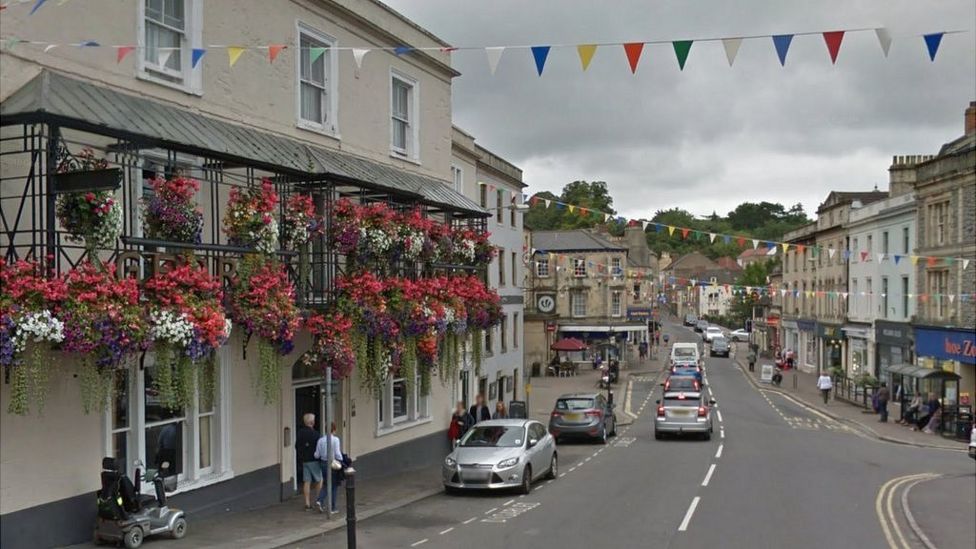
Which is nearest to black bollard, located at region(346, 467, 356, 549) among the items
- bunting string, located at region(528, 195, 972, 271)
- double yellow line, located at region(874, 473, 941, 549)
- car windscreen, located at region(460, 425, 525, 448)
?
car windscreen, located at region(460, 425, 525, 448)

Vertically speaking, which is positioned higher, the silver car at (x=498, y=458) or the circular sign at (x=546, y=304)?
the circular sign at (x=546, y=304)

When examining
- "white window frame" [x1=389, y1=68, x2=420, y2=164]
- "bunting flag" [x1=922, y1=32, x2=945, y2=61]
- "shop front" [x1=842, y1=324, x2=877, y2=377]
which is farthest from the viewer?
"shop front" [x1=842, y1=324, x2=877, y2=377]

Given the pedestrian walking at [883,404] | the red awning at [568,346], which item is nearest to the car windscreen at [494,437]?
the pedestrian walking at [883,404]

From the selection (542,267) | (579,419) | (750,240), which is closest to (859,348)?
(542,267)

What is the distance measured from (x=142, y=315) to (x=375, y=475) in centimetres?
1019

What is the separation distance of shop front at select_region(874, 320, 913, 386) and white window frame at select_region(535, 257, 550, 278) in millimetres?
26043

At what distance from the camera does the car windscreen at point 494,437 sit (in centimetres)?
1900

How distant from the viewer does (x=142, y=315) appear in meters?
11.2

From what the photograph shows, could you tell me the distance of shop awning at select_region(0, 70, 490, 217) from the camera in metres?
10.8

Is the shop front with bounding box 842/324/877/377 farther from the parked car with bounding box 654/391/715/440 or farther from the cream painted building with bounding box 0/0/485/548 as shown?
the cream painted building with bounding box 0/0/485/548

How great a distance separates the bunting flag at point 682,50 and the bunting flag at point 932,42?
2.55 m

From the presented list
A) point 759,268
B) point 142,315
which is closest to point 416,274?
point 142,315

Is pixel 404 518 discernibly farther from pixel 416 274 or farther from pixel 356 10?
pixel 356 10

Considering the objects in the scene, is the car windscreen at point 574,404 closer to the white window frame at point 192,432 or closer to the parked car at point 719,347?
the white window frame at point 192,432
